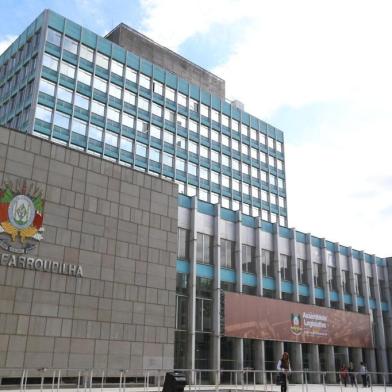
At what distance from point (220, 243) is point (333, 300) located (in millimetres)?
15633

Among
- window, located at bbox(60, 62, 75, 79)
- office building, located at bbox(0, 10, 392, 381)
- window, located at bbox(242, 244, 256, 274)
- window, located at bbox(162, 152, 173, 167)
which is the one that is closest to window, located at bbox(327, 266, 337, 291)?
office building, located at bbox(0, 10, 392, 381)

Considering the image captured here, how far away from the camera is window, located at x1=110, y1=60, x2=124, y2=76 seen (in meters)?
62.6

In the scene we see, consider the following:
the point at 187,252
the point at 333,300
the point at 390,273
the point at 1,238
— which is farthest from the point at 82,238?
the point at 390,273

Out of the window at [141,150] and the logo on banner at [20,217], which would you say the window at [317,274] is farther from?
the logo on banner at [20,217]

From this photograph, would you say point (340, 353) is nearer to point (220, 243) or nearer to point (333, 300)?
point (333, 300)

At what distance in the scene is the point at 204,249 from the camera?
37.0 metres

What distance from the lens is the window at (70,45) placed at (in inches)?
2282

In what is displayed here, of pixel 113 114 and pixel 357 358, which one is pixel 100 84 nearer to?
pixel 113 114

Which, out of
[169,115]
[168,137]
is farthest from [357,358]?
[169,115]

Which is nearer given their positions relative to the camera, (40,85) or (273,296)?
(273,296)

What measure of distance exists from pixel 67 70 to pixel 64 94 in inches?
121

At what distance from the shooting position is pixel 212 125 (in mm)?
74375

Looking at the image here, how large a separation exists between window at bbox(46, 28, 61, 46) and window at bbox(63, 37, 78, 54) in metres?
0.76

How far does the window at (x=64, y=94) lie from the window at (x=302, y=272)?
31433 millimetres
